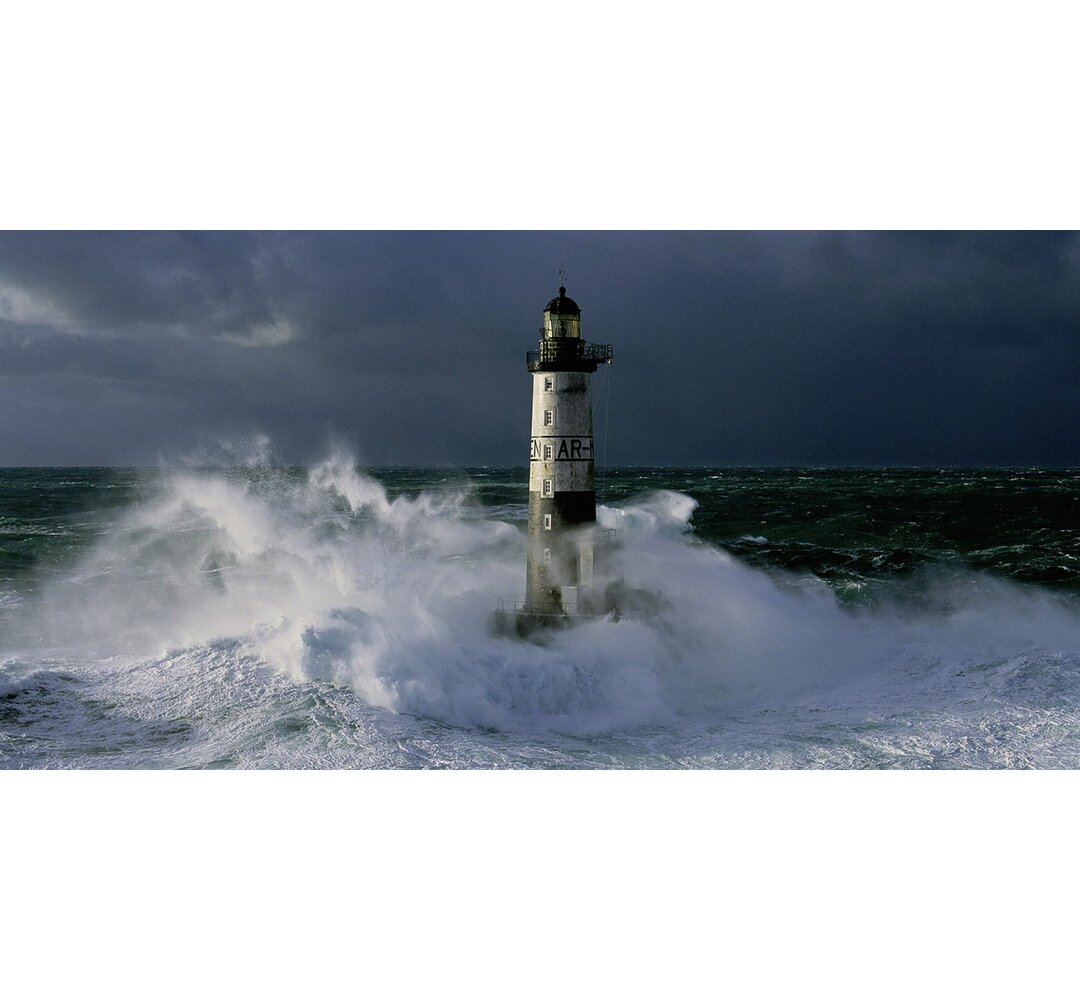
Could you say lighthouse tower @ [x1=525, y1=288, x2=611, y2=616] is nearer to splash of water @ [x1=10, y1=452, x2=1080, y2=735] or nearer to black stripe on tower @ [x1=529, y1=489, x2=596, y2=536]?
black stripe on tower @ [x1=529, y1=489, x2=596, y2=536]

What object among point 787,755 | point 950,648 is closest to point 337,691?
point 787,755

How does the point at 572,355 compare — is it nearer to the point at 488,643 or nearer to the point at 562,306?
the point at 562,306

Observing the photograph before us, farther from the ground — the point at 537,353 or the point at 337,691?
the point at 537,353

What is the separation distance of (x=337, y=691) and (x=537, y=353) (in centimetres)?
466

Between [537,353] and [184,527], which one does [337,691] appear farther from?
[184,527]

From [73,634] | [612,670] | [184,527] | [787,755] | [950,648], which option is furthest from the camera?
[184,527]

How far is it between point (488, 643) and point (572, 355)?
11.9ft

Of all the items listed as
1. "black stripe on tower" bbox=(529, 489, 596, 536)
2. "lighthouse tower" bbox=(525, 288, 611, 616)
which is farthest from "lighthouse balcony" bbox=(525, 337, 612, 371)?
"black stripe on tower" bbox=(529, 489, 596, 536)

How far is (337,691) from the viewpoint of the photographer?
975 cm

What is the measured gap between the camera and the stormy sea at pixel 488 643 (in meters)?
8.97

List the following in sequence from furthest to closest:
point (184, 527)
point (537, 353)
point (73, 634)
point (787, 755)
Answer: point (184, 527) → point (73, 634) → point (537, 353) → point (787, 755)

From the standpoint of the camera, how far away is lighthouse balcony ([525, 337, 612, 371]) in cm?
1158

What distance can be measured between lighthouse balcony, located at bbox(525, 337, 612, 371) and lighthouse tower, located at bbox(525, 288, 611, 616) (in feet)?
0.04

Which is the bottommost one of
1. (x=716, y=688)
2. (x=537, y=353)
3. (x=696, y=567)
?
(x=716, y=688)
